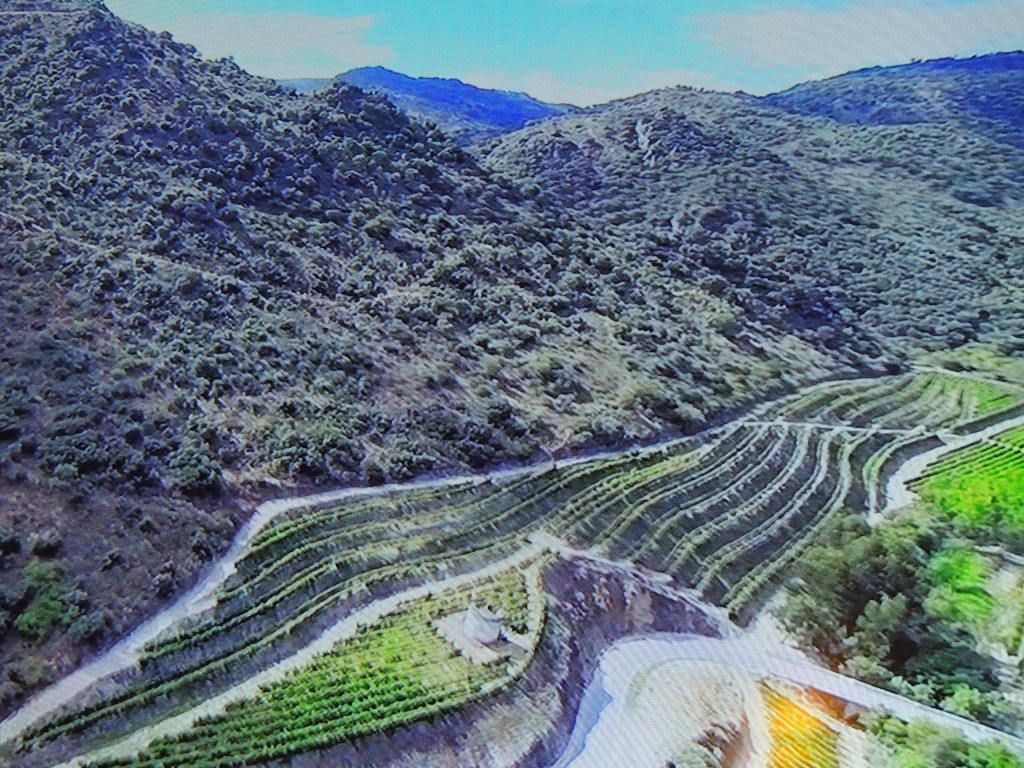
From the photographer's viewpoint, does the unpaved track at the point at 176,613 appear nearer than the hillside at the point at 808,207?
Yes

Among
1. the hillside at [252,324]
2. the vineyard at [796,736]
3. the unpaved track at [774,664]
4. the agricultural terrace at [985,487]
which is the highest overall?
the hillside at [252,324]

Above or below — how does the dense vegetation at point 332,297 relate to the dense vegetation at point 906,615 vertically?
above

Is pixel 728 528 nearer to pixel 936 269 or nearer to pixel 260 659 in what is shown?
pixel 260 659

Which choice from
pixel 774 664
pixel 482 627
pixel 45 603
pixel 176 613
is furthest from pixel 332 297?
pixel 774 664

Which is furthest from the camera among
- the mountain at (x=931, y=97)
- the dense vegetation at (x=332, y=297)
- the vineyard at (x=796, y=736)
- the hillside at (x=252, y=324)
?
the mountain at (x=931, y=97)

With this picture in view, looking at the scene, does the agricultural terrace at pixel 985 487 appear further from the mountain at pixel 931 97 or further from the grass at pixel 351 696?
the mountain at pixel 931 97

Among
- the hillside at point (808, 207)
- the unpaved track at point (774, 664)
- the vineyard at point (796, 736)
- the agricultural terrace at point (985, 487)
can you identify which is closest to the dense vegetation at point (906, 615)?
the unpaved track at point (774, 664)

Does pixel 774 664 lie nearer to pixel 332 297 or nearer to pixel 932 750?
pixel 932 750
